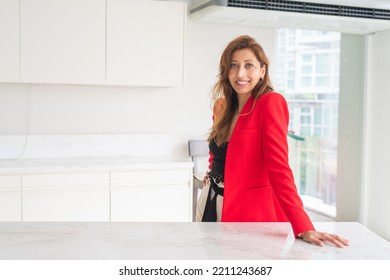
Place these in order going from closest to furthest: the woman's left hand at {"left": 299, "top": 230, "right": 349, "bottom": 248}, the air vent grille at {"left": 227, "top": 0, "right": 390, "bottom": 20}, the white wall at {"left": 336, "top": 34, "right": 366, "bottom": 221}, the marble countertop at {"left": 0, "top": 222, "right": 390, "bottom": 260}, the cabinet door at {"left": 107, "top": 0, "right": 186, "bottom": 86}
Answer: the marble countertop at {"left": 0, "top": 222, "right": 390, "bottom": 260}
the woman's left hand at {"left": 299, "top": 230, "right": 349, "bottom": 248}
the air vent grille at {"left": 227, "top": 0, "right": 390, "bottom": 20}
the cabinet door at {"left": 107, "top": 0, "right": 186, "bottom": 86}
the white wall at {"left": 336, "top": 34, "right": 366, "bottom": 221}

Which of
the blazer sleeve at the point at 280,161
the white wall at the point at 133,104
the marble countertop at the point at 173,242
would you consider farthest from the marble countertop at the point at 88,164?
the blazer sleeve at the point at 280,161

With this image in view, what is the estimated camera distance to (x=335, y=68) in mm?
5727

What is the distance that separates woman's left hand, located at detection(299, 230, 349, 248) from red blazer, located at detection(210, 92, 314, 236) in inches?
10.2

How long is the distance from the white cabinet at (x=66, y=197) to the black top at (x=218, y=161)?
1.95m

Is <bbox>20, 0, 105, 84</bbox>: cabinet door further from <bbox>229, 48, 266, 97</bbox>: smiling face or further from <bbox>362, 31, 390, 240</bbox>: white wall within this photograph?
<bbox>362, 31, 390, 240</bbox>: white wall

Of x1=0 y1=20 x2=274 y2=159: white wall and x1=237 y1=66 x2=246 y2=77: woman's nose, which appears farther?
x1=0 y1=20 x2=274 y2=159: white wall

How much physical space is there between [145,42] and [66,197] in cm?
139

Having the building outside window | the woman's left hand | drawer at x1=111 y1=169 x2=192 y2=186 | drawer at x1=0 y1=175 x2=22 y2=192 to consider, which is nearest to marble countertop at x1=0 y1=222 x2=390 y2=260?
the woman's left hand

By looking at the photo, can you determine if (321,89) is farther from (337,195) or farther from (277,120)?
(277,120)

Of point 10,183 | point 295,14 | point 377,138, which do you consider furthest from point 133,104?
point 377,138

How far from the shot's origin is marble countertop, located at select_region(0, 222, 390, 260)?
4.58 ft

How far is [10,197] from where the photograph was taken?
144 inches
